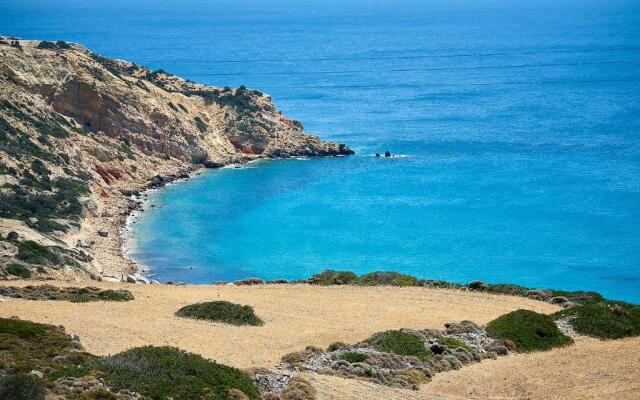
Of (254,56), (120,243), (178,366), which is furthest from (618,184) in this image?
(254,56)

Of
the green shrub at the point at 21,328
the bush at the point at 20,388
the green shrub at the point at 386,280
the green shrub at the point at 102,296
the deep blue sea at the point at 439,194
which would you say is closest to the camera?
the bush at the point at 20,388

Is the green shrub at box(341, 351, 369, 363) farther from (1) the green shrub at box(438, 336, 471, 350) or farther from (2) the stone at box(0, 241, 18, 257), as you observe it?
(2) the stone at box(0, 241, 18, 257)

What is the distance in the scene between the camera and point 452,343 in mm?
30750

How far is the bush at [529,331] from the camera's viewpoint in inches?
1237

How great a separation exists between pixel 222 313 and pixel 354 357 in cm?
731

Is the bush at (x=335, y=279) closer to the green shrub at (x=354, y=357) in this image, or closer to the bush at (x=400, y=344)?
the bush at (x=400, y=344)

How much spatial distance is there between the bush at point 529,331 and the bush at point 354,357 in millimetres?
5380

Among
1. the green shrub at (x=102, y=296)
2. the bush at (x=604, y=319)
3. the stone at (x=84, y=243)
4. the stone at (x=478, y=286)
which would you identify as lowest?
the green shrub at (x=102, y=296)

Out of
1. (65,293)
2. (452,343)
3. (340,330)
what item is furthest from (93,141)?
(452,343)

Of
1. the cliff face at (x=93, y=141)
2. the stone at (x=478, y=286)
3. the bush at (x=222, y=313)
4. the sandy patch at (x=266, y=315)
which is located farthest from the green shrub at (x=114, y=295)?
the stone at (x=478, y=286)

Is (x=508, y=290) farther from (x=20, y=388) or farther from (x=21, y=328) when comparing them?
(x=20, y=388)

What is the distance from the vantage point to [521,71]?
154 metres

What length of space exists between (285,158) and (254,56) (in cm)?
9437

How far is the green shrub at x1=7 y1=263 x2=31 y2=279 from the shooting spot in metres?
44.1
